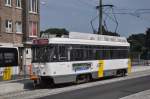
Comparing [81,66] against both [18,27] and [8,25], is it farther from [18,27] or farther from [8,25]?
[18,27]

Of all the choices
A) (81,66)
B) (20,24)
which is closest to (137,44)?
(20,24)

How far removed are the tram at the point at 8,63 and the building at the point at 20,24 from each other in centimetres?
1808

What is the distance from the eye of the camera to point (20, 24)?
5544 centimetres

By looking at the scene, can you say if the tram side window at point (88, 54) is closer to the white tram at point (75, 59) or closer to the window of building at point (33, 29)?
the white tram at point (75, 59)

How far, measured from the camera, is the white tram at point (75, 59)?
25078 millimetres

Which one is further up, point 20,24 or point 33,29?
point 20,24

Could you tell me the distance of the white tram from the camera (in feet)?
82.3

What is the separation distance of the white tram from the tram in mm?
5989

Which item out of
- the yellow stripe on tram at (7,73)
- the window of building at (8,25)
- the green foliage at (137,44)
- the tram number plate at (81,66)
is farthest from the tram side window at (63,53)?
the green foliage at (137,44)

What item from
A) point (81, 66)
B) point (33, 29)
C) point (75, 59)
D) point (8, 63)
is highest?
point (33, 29)

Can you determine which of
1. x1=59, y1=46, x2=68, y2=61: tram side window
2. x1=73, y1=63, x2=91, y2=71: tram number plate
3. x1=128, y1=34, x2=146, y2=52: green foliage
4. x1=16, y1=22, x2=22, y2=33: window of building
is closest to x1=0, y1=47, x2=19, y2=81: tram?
x1=73, y1=63, x2=91, y2=71: tram number plate

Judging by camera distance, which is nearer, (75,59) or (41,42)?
(41,42)

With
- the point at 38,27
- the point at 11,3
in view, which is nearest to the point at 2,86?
the point at 11,3

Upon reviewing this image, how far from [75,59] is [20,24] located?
1161 inches
